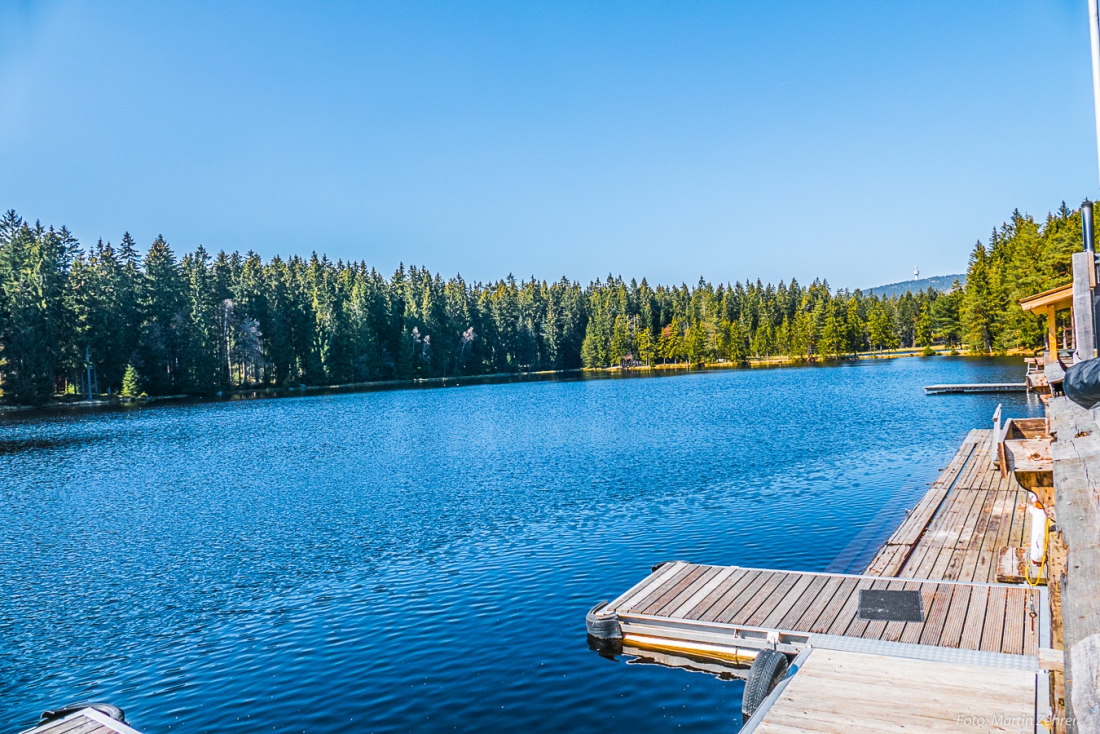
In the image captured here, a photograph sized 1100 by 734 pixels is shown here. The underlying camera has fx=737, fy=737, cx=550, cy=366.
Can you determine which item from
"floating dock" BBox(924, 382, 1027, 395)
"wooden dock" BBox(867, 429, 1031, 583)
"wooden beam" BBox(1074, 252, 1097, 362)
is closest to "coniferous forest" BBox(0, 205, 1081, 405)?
"floating dock" BBox(924, 382, 1027, 395)

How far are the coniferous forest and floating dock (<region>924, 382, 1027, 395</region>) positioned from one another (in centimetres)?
2212

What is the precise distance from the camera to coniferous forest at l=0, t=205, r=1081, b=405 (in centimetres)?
7869

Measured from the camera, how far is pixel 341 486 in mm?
27281

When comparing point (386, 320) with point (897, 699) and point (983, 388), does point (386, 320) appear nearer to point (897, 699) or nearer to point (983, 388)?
point (983, 388)

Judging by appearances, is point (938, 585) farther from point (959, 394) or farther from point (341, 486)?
point (959, 394)

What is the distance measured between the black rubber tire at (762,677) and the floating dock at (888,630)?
0.32 meters

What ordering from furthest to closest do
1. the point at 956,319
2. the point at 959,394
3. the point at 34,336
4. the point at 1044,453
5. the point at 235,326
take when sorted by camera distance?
the point at 956,319 → the point at 235,326 → the point at 34,336 → the point at 959,394 → the point at 1044,453

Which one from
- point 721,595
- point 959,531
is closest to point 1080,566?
point 721,595

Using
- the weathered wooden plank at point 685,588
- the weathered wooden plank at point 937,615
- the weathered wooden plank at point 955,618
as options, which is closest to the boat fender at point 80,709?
the weathered wooden plank at point 685,588

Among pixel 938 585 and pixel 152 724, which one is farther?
pixel 938 585

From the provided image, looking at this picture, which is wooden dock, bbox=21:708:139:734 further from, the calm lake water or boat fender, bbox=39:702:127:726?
the calm lake water

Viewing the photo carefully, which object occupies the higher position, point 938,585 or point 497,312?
point 497,312

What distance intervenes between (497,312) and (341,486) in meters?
116

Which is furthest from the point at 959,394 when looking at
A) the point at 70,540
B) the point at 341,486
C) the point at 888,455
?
the point at 70,540
